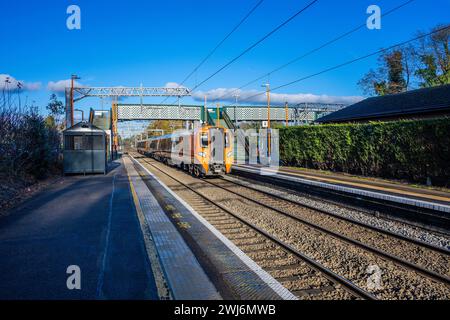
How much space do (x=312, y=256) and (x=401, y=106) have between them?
66.1 ft

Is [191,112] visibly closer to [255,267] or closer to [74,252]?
[74,252]

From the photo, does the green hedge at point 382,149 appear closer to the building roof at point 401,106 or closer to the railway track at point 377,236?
the building roof at point 401,106

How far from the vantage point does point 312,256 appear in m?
6.31

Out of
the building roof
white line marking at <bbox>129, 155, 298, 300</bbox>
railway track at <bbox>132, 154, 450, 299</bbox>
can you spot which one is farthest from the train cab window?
the building roof

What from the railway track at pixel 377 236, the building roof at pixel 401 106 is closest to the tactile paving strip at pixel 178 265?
the railway track at pixel 377 236

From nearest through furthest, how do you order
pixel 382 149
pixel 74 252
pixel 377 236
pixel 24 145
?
A: pixel 74 252, pixel 377 236, pixel 24 145, pixel 382 149

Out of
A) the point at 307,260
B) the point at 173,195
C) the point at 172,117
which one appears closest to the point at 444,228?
the point at 307,260

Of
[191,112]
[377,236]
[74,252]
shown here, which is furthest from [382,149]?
[191,112]

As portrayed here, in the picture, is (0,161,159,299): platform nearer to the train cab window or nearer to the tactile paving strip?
the tactile paving strip

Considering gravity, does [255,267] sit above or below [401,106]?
below

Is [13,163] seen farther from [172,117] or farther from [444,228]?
[172,117]

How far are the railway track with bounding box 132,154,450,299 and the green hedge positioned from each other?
7.31 m

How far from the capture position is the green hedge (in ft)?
47.1
